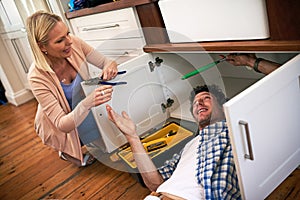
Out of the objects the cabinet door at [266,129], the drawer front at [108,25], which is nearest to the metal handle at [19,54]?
the drawer front at [108,25]

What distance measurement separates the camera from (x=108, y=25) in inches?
62.1

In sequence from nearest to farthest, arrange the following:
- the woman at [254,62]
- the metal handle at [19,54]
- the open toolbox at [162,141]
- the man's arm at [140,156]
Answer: the woman at [254,62], the man's arm at [140,156], the open toolbox at [162,141], the metal handle at [19,54]

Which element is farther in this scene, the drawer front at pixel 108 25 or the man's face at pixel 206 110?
the drawer front at pixel 108 25

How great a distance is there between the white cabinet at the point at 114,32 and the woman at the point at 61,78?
0.43 feet

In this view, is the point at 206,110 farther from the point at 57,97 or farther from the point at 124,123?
the point at 57,97

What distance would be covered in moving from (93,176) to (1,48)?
6.63ft

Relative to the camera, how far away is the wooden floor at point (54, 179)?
49.6 inches

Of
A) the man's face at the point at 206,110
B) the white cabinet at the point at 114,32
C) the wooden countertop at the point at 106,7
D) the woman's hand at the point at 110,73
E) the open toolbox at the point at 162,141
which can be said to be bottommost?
the open toolbox at the point at 162,141

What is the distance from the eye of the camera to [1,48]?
286cm

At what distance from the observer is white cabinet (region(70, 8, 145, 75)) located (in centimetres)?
142

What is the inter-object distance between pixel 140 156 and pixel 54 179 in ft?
2.09

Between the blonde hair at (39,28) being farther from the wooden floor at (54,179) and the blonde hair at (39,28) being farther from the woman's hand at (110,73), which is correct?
the wooden floor at (54,179)

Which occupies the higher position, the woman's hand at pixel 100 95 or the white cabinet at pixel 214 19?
the white cabinet at pixel 214 19

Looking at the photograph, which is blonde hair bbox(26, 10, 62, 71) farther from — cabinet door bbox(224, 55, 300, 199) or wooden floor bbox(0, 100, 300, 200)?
cabinet door bbox(224, 55, 300, 199)
